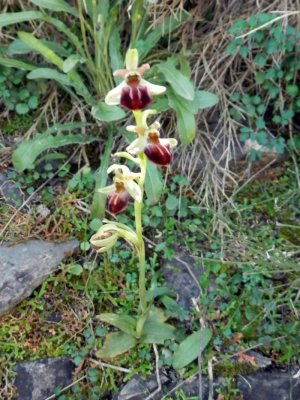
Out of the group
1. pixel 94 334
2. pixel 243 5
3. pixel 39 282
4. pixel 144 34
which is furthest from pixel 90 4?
pixel 94 334

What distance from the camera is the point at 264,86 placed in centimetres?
280

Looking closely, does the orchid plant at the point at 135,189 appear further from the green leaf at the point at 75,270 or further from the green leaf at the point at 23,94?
the green leaf at the point at 23,94

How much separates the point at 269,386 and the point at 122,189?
89cm

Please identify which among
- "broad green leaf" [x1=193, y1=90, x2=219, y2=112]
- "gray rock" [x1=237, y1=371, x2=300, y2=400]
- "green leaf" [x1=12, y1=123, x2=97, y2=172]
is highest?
"broad green leaf" [x1=193, y1=90, x2=219, y2=112]

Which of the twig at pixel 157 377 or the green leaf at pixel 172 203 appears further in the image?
the green leaf at pixel 172 203

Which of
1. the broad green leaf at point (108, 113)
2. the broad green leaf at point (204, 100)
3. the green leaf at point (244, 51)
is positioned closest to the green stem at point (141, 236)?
the broad green leaf at point (108, 113)

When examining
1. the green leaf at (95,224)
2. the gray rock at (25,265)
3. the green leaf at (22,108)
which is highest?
the green leaf at (22,108)

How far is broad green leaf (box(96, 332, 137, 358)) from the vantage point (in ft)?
7.23

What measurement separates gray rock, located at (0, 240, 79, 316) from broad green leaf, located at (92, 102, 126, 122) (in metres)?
0.51

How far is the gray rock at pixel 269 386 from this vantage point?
214cm

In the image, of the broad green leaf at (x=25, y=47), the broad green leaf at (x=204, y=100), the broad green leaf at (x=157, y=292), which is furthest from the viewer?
the broad green leaf at (x=25, y=47)

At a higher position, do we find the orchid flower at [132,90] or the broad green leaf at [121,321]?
the orchid flower at [132,90]

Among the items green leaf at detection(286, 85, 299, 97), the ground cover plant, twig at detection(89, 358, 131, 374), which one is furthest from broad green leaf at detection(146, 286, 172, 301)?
green leaf at detection(286, 85, 299, 97)

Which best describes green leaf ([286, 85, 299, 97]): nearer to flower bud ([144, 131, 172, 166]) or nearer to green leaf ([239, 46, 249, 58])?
green leaf ([239, 46, 249, 58])
